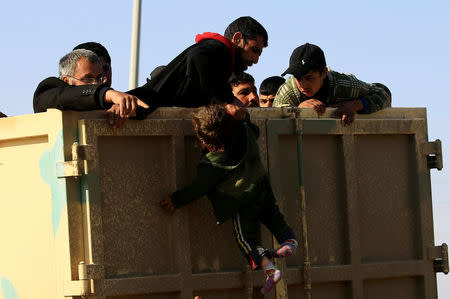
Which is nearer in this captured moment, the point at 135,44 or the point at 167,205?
the point at 167,205

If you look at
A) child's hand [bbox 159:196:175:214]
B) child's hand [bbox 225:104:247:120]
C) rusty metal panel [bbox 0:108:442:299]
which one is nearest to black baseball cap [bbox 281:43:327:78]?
rusty metal panel [bbox 0:108:442:299]

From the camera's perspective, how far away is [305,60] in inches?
246

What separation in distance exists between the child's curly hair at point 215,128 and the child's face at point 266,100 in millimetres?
3189

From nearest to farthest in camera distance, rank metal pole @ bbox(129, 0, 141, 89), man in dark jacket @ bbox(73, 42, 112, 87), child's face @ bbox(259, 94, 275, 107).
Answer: man in dark jacket @ bbox(73, 42, 112, 87) → child's face @ bbox(259, 94, 275, 107) → metal pole @ bbox(129, 0, 141, 89)

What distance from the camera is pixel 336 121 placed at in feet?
19.2

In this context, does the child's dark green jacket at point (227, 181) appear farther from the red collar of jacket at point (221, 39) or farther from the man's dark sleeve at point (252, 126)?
the red collar of jacket at point (221, 39)

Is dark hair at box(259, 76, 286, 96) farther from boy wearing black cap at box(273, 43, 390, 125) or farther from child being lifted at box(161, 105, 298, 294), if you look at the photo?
child being lifted at box(161, 105, 298, 294)

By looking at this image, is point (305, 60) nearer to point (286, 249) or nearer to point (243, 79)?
point (286, 249)

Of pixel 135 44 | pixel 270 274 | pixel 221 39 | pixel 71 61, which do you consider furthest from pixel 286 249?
pixel 135 44

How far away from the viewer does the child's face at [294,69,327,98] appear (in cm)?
623

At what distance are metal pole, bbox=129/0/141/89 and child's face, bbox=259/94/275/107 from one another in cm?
213

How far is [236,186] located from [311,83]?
128 centimetres

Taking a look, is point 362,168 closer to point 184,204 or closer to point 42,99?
point 184,204

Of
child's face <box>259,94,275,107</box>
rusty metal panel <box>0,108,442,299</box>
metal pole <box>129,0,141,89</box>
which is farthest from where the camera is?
metal pole <box>129,0,141,89</box>
